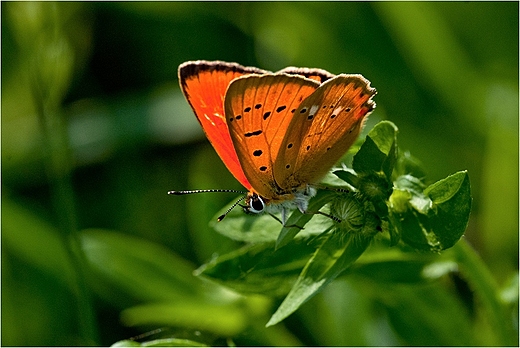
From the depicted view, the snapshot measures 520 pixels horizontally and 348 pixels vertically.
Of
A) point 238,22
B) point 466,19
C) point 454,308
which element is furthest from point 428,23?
point 454,308

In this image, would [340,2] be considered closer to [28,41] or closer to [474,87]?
[474,87]

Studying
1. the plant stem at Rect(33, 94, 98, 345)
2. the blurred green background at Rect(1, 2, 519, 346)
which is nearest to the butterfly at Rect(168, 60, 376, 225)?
the plant stem at Rect(33, 94, 98, 345)

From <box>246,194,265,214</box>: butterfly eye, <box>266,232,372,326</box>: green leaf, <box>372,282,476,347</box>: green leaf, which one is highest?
<box>246,194,265,214</box>: butterfly eye

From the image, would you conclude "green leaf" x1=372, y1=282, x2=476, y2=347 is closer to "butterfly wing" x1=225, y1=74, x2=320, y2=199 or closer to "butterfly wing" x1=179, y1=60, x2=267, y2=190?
"butterfly wing" x1=225, y1=74, x2=320, y2=199

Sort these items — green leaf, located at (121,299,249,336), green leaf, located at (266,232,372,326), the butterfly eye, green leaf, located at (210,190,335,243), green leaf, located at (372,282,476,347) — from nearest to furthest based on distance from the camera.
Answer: green leaf, located at (266,232,372,326)
green leaf, located at (210,190,335,243)
the butterfly eye
green leaf, located at (372,282,476,347)
green leaf, located at (121,299,249,336)

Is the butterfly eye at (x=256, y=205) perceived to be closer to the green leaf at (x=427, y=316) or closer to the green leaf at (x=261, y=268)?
the green leaf at (x=261, y=268)

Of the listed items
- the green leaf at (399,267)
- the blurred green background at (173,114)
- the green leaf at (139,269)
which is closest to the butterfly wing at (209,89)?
the green leaf at (399,267)

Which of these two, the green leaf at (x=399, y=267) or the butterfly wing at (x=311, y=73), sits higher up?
A: the butterfly wing at (x=311, y=73)

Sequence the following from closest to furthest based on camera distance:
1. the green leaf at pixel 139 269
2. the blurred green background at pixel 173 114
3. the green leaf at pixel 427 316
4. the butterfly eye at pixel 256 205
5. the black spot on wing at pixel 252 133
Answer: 1. the black spot on wing at pixel 252 133
2. the butterfly eye at pixel 256 205
3. the green leaf at pixel 427 316
4. the green leaf at pixel 139 269
5. the blurred green background at pixel 173 114
